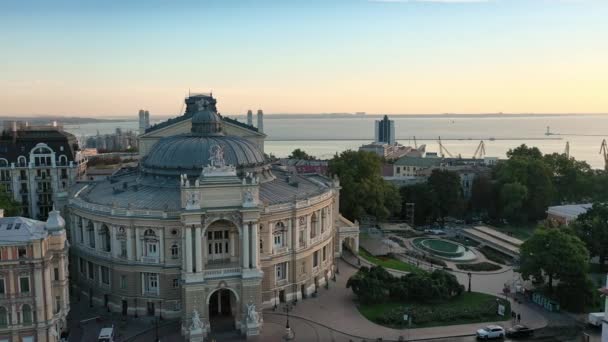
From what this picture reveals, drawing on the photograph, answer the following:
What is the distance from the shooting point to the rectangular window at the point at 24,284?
40541 mm

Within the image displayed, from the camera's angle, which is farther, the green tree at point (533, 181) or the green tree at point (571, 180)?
the green tree at point (571, 180)

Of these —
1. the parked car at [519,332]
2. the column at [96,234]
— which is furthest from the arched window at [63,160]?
the parked car at [519,332]

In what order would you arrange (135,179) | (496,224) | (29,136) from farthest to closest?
(496,224)
(29,136)
(135,179)

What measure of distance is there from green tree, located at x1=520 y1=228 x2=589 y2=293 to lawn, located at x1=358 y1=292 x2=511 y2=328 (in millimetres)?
4700

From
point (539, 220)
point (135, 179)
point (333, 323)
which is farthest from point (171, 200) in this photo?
point (539, 220)

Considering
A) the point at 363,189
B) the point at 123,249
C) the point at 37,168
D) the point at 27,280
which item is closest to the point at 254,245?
the point at 123,249

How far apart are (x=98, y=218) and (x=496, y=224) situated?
6803cm

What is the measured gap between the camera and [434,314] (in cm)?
4953

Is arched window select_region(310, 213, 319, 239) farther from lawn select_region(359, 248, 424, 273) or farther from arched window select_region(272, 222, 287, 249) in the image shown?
lawn select_region(359, 248, 424, 273)

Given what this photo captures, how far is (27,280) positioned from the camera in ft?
133

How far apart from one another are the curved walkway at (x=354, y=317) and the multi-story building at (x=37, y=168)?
46307mm

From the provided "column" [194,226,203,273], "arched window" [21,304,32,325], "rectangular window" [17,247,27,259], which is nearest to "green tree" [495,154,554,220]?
"column" [194,226,203,273]

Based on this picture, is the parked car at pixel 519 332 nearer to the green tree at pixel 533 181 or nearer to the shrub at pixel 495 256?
the shrub at pixel 495 256

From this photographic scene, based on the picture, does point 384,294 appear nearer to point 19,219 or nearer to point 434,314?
point 434,314
